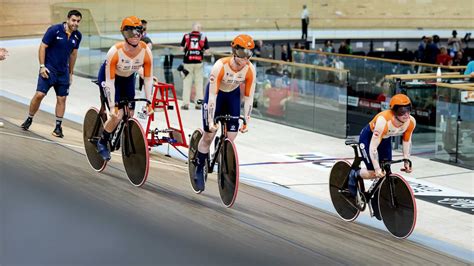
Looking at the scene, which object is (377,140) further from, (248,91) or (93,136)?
(93,136)

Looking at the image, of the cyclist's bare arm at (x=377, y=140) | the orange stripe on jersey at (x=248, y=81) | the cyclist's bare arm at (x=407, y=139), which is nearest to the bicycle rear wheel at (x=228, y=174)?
the orange stripe on jersey at (x=248, y=81)

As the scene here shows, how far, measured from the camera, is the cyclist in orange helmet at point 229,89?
8312 mm

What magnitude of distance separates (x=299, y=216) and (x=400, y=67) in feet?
30.2

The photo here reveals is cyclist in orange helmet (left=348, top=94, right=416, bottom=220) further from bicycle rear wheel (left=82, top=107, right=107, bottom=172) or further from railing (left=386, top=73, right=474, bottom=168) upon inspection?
railing (left=386, top=73, right=474, bottom=168)

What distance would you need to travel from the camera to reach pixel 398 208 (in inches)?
315

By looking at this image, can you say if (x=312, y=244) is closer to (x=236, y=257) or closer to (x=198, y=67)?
(x=236, y=257)

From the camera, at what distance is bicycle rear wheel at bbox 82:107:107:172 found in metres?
9.73

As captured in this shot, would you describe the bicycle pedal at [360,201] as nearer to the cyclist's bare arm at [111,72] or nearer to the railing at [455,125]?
the cyclist's bare arm at [111,72]

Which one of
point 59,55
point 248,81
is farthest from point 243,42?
point 59,55

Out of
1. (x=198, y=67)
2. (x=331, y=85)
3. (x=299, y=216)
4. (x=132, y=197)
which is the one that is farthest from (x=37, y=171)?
(x=198, y=67)

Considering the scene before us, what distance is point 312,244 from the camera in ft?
24.8

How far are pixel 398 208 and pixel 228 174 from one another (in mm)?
1611

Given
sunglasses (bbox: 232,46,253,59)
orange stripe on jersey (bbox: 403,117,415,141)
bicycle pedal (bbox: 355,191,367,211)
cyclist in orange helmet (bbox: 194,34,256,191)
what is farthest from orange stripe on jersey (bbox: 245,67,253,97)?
orange stripe on jersey (bbox: 403,117,415,141)

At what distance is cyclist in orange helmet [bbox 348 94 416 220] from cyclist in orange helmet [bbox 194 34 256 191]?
3.77ft
